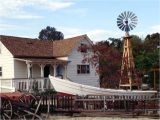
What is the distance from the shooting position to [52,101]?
2078 centimetres

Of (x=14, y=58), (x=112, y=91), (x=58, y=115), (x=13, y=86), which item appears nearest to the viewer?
(x=58, y=115)

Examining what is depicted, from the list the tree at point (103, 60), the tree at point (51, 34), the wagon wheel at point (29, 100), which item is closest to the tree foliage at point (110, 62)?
the tree at point (103, 60)

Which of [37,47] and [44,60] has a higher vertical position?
[37,47]

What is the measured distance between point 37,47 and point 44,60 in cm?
332

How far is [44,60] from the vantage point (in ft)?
127

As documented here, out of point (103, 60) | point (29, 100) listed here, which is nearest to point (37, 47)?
point (103, 60)

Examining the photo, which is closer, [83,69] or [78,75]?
[78,75]

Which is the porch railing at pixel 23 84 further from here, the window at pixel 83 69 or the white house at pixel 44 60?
the window at pixel 83 69

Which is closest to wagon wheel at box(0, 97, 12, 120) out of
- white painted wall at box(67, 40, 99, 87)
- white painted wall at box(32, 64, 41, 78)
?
white painted wall at box(32, 64, 41, 78)

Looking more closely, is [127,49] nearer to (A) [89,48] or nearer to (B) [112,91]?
(B) [112,91]

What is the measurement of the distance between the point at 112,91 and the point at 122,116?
7.20 meters

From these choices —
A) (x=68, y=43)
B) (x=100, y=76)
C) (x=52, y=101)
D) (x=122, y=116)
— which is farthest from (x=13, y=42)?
(x=122, y=116)

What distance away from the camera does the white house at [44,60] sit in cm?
3806

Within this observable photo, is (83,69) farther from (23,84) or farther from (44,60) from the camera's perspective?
(23,84)
